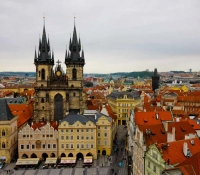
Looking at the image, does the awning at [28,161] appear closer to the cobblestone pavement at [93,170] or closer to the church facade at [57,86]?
the cobblestone pavement at [93,170]

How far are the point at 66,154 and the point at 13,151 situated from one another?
635 inches

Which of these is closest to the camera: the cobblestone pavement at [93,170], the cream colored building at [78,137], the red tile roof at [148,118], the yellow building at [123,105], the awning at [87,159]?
the cobblestone pavement at [93,170]

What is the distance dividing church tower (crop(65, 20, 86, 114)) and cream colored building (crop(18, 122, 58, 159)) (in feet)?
83.4

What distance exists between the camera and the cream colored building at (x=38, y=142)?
78062 millimetres

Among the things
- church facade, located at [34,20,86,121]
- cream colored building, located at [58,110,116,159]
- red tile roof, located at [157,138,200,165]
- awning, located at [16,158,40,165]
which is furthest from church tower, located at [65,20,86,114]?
red tile roof, located at [157,138,200,165]

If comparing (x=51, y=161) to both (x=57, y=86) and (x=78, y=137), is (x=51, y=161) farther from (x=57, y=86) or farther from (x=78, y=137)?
(x=57, y=86)

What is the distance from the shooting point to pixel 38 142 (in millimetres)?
78188

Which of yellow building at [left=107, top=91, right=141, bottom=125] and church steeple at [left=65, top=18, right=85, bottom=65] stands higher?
church steeple at [left=65, top=18, right=85, bottom=65]

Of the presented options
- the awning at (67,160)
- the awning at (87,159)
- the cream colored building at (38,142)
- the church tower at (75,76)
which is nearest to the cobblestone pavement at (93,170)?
the awning at (87,159)

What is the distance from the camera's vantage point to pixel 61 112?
104m

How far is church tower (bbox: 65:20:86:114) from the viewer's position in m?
104

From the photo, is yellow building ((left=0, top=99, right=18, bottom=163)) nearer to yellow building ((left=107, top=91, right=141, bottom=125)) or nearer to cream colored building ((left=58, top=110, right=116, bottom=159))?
cream colored building ((left=58, top=110, right=116, bottom=159))

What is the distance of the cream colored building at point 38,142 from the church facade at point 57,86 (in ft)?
80.3

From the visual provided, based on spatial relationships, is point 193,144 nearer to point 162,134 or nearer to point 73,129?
point 162,134
